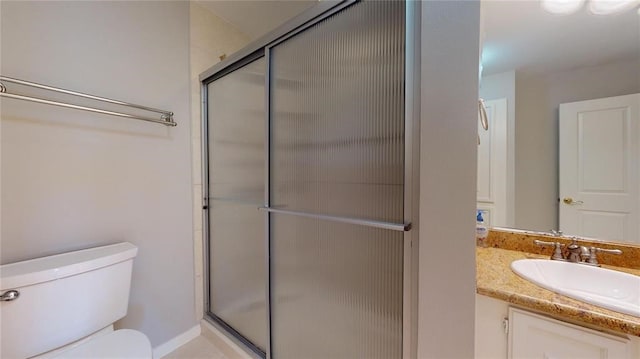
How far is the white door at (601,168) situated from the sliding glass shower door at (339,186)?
1.00 m

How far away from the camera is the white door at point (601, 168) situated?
1043 mm

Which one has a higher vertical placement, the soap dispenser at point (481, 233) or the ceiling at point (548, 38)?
the ceiling at point (548, 38)

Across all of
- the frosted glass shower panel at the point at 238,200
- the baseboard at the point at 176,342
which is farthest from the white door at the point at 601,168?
the baseboard at the point at 176,342

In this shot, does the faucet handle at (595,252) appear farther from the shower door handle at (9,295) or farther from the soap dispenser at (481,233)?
the shower door handle at (9,295)

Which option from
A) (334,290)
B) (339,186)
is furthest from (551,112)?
(334,290)

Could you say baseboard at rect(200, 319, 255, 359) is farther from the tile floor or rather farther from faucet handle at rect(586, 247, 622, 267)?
faucet handle at rect(586, 247, 622, 267)

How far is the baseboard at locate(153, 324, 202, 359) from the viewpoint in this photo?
5.11 ft

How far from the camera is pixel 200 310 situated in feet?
5.88

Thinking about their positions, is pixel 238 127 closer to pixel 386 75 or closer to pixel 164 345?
Answer: pixel 386 75

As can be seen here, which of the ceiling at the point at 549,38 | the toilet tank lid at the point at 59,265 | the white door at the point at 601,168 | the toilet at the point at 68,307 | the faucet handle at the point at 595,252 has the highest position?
the ceiling at the point at 549,38

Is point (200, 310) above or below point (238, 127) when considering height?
below

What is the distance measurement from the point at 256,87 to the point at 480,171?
1351mm

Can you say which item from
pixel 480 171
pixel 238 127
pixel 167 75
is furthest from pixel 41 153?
pixel 480 171

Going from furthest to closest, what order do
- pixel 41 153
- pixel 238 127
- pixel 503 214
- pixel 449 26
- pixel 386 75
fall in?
pixel 238 127, pixel 503 214, pixel 41 153, pixel 386 75, pixel 449 26
